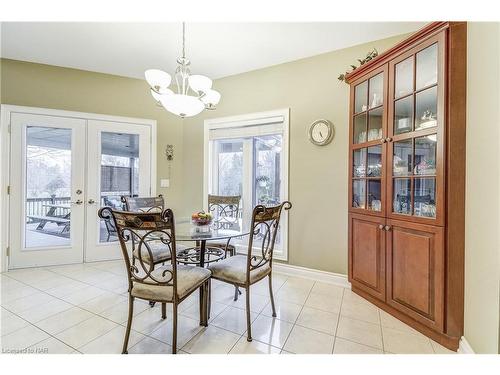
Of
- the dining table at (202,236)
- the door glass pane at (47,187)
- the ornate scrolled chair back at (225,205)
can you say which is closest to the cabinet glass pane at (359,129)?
the dining table at (202,236)

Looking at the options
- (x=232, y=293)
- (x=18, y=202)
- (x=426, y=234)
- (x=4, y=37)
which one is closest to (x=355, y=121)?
(x=426, y=234)

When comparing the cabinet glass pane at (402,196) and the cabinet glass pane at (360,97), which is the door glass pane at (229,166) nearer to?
the cabinet glass pane at (360,97)

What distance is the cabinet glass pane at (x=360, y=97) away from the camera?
2.36 m

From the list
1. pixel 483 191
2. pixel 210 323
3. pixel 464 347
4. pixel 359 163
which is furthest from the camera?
pixel 359 163

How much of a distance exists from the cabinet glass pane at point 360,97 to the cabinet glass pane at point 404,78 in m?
0.34

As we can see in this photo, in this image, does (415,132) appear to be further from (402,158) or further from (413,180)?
(413,180)

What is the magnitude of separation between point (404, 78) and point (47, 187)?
4247 mm

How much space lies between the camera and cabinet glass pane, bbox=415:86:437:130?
5.72 ft

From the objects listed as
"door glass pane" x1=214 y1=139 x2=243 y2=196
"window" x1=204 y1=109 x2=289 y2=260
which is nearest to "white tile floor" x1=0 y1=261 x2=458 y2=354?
"window" x1=204 y1=109 x2=289 y2=260

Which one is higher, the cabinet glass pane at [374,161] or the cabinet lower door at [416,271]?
the cabinet glass pane at [374,161]

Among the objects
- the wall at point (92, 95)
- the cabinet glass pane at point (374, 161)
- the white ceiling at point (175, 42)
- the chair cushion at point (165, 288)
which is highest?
the white ceiling at point (175, 42)

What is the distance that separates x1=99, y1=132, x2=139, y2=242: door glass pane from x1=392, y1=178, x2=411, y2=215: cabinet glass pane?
3.35 meters

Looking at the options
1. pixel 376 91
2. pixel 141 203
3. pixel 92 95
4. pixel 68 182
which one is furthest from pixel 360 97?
pixel 68 182

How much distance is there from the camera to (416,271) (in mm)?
1815
